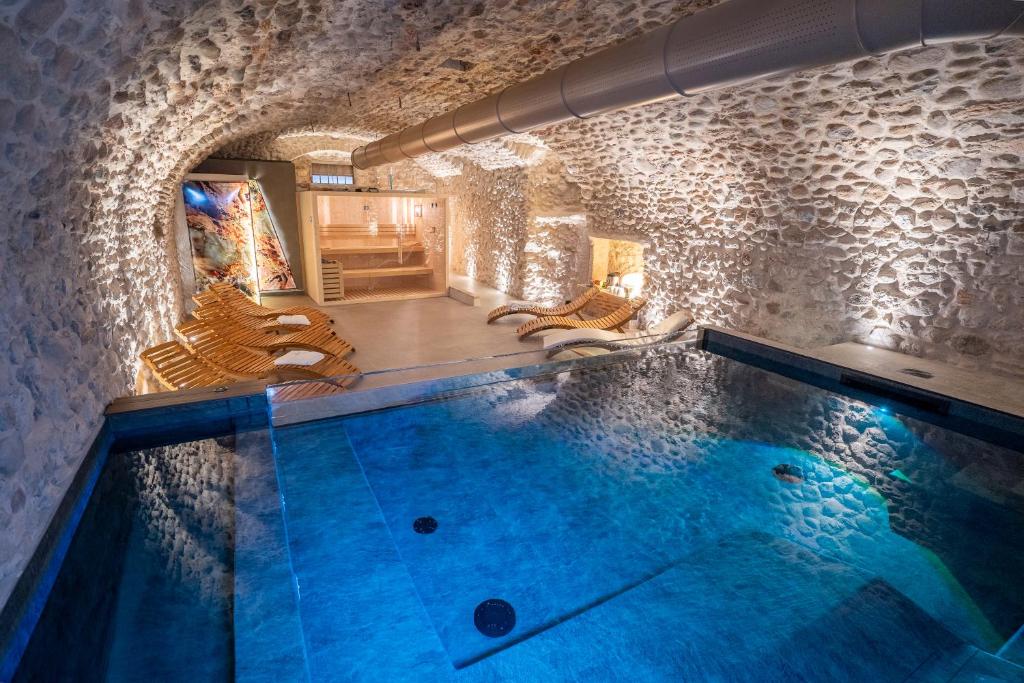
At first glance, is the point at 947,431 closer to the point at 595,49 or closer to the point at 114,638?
the point at 595,49

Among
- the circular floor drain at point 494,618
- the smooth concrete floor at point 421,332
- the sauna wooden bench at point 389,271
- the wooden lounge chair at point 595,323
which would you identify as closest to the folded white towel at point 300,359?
the smooth concrete floor at point 421,332

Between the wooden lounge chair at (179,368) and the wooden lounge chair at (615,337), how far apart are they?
10.7 feet

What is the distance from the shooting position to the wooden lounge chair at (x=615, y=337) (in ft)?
16.8

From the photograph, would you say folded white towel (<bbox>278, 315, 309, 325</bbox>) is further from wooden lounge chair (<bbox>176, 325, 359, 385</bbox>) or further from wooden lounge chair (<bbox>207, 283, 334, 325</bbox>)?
wooden lounge chair (<bbox>176, 325, 359, 385</bbox>)

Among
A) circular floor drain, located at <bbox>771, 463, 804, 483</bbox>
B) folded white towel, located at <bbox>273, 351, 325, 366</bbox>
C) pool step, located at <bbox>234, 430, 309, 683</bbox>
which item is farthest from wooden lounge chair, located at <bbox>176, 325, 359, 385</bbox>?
circular floor drain, located at <bbox>771, 463, 804, 483</bbox>

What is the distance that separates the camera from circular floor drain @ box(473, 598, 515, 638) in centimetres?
217

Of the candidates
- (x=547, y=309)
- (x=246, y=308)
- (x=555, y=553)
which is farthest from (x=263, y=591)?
(x=547, y=309)

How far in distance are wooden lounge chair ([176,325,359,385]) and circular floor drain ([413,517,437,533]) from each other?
7.82 feet

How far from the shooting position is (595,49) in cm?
507

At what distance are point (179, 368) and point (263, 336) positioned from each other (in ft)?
5.44

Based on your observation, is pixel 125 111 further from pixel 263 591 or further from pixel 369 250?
pixel 369 250

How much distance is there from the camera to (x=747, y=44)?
118 inches

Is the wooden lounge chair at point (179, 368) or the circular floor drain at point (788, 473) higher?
the wooden lounge chair at point (179, 368)

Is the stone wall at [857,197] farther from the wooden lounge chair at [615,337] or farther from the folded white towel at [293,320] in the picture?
the folded white towel at [293,320]
